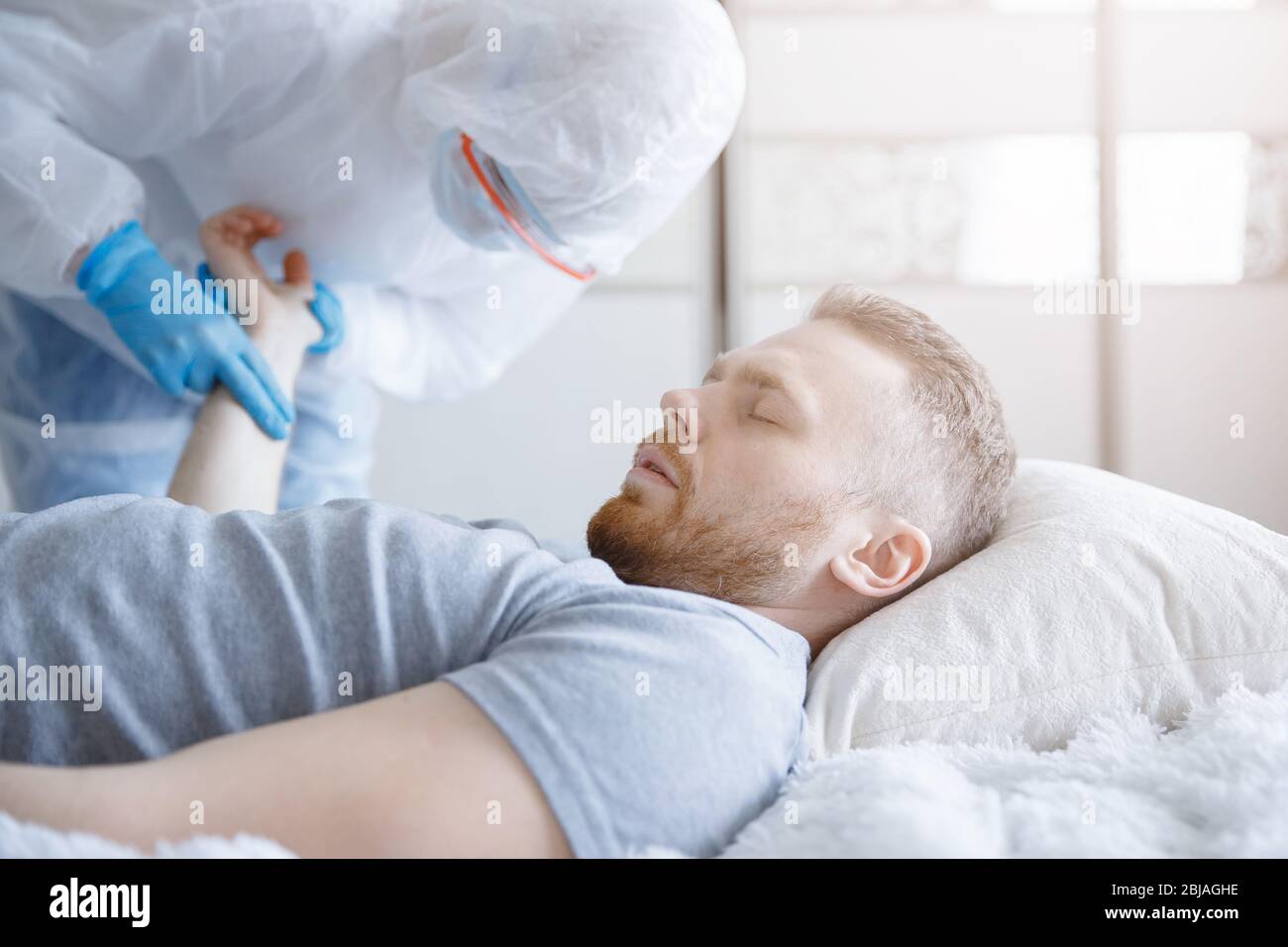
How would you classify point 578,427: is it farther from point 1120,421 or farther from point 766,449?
point 766,449

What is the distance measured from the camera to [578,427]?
2.48 m

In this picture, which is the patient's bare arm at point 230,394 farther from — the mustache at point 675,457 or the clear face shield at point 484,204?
the mustache at point 675,457

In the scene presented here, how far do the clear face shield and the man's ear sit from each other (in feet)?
1.92

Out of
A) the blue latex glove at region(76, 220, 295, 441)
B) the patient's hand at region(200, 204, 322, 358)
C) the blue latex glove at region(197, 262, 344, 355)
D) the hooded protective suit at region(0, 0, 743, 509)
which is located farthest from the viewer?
the blue latex glove at region(197, 262, 344, 355)

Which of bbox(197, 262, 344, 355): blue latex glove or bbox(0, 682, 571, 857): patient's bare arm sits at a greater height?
bbox(197, 262, 344, 355): blue latex glove

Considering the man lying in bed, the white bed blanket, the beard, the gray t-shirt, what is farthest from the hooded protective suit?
the white bed blanket

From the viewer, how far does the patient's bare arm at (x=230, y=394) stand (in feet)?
4.00

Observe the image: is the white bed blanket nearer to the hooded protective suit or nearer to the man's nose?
the man's nose

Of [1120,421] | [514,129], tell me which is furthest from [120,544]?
[1120,421]

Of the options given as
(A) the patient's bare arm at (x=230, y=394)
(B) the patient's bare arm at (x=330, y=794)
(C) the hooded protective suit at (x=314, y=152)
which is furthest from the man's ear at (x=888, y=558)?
(A) the patient's bare arm at (x=230, y=394)

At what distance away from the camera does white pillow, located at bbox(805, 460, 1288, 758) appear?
2.67 feet

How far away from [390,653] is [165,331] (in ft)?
2.50

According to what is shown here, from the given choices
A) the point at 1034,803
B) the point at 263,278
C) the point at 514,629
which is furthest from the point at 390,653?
the point at 263,278

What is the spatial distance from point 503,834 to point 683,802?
0.36 feet
